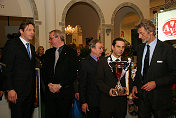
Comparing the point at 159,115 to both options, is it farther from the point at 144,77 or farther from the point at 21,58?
the point at 21,58

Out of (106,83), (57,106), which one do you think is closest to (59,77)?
(57,106)

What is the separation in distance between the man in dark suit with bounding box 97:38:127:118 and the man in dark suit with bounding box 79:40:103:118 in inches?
11.3

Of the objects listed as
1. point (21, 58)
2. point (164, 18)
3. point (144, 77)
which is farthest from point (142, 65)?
point (164, 18)

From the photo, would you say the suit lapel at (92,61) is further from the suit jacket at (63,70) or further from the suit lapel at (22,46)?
the suit lapel at (22,46)

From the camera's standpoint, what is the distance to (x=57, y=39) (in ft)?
Result: 9.20

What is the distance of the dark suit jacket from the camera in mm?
2584

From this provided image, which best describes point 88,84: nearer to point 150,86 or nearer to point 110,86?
point 110,86

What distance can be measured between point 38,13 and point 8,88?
22.7ft

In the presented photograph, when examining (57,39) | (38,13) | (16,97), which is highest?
(38,13)

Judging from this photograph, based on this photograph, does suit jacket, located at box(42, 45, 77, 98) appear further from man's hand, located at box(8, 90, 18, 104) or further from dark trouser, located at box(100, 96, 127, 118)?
dark trouser, located at box(100, 96, 127, 118)

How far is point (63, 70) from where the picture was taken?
9.04ft

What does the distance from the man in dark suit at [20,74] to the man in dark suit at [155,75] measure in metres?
1.46

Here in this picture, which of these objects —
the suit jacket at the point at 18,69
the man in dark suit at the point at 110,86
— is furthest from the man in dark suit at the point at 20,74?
the man in dark suit at the point at 110,86

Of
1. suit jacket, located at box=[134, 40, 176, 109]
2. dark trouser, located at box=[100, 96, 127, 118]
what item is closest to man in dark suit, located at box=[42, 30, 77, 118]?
dark trouser, located at box=[100, 96, 127, 118]
